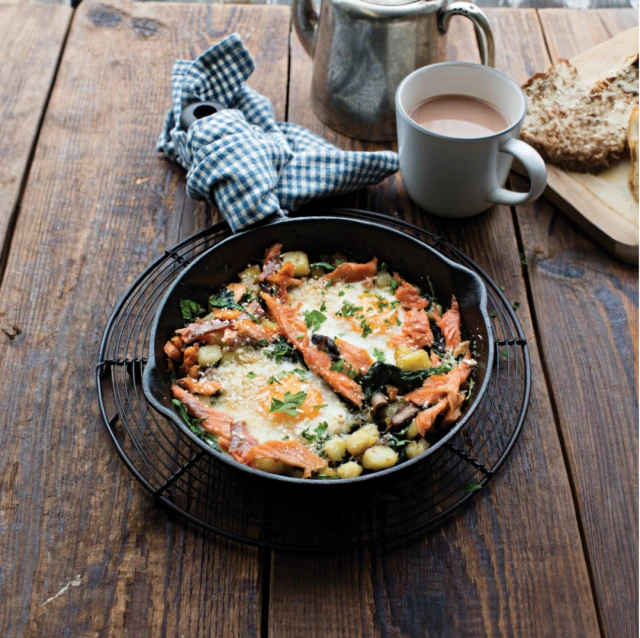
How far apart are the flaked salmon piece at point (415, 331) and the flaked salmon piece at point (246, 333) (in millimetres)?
419

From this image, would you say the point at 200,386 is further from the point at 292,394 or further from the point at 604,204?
the point at 604,204

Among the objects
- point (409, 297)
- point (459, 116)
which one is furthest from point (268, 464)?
point (459, 116)

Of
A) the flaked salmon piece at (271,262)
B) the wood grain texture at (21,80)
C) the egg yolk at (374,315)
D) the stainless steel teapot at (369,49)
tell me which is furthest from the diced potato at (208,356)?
the stainless steel teapot at (369,49)

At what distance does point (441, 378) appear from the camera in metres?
2.08

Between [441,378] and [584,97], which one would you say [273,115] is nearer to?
[584,97]

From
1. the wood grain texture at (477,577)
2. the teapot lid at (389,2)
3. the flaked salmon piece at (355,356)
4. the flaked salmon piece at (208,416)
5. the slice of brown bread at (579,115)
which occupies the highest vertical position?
the teapot lid at (389,2)

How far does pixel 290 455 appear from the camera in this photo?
190cm

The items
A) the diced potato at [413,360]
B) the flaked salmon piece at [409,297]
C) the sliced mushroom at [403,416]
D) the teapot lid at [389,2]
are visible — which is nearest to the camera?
the sliced mushroom at [403,416]

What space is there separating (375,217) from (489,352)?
926 millimetres

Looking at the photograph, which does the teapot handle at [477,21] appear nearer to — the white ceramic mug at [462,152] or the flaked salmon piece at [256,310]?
the white ceramic mug at [462,152]

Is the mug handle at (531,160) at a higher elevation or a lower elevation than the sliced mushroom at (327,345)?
higher

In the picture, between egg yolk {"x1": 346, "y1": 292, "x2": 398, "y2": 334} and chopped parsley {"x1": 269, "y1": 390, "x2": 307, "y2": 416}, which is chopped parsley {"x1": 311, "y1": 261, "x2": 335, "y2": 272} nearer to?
egg yolk {"x1": 346, "y1": 292, "x2": 398, "y2": 334}

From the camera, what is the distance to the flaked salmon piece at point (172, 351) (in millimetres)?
2150

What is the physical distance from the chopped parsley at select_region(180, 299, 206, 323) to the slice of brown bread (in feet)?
5.28
